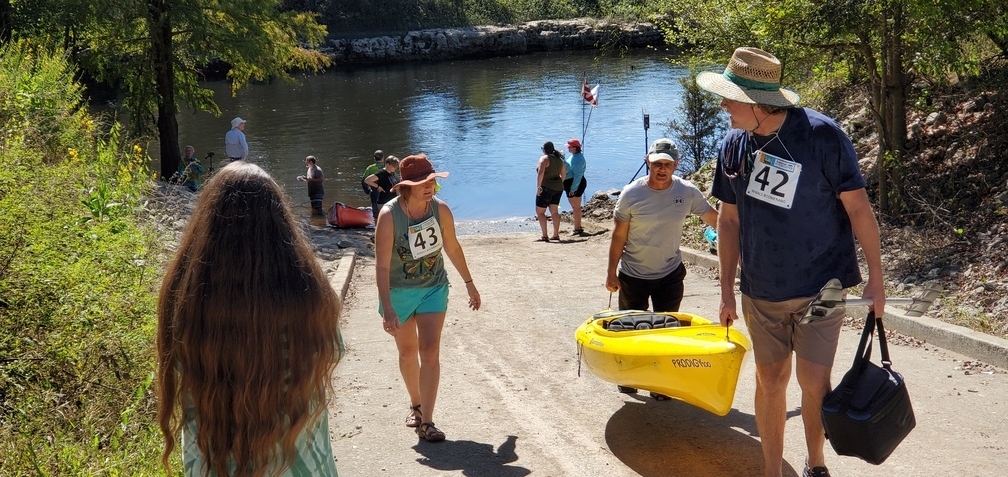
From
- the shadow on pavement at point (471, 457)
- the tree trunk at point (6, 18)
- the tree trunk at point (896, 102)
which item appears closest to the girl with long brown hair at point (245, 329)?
the shadow on pavement at point (471, 457)

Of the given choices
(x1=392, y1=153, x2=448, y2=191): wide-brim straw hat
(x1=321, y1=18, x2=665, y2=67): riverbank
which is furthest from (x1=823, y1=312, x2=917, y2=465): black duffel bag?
(x1=321, y1=18, x2=665, y2=67): riverbank

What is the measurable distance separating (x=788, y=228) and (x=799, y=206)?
0.38 ft

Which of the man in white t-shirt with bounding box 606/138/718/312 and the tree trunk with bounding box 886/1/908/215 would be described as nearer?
the man in white t-shirt with bounding box 606/138/718/312

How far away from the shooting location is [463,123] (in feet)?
116

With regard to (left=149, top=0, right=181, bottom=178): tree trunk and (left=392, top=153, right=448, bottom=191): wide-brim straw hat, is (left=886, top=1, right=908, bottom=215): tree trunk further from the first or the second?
(left=149, top=0, right=181, bottom=178): tree trunk

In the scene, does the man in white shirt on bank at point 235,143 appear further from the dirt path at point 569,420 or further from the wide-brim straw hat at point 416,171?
the wide-brim straw hat at point 416,171

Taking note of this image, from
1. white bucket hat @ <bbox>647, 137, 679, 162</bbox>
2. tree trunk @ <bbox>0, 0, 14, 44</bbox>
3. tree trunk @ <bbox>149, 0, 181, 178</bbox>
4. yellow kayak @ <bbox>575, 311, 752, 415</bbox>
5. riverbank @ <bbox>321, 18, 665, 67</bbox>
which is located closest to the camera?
yellow kayak @ <bbox>575, 311, 752, 415</bbox>

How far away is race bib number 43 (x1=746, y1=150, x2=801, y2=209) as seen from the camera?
14.4ft

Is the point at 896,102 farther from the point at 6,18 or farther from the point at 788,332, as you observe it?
the point at 6,18

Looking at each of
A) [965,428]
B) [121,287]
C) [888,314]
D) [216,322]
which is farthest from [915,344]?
[216,322]

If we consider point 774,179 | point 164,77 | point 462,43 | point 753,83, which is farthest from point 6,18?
point 462,43

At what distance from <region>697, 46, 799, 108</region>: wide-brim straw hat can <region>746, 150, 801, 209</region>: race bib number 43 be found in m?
0.26

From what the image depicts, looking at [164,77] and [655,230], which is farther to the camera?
[164,77]

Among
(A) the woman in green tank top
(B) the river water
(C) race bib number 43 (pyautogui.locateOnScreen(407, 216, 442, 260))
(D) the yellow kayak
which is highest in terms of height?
(C) race bib number 43 (pyautogui.locateOnScreen(407, 216, 442, 260))
